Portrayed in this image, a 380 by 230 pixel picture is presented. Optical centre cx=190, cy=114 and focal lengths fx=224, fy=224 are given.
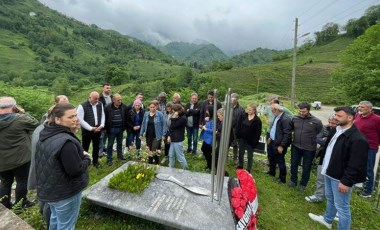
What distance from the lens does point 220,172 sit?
331cm

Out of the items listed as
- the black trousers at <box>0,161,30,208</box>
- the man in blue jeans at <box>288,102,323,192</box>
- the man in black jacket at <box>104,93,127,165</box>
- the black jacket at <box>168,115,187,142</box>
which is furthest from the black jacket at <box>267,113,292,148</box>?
the black trousers at <box>0,161,30,208</box>

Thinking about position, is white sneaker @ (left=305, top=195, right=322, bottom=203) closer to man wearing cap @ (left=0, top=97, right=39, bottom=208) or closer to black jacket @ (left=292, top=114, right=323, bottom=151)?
black jacket @ (left=292, top=114, right=323, bottom=151)

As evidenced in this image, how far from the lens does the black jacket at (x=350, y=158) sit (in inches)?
129

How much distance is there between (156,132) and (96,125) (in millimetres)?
1556

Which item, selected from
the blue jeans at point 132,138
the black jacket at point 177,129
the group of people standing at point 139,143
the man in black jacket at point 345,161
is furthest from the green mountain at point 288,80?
the man in black jacket at point 345,161

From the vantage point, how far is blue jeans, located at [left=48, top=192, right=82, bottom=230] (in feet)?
8.88

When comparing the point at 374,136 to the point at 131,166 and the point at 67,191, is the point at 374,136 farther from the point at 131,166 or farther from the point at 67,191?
the point at 67,191

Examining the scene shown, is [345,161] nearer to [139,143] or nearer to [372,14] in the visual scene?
[139,143]

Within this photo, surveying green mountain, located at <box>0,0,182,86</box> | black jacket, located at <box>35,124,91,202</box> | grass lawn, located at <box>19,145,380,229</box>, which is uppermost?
green mountain, located at <box>0,0,182,86</box>

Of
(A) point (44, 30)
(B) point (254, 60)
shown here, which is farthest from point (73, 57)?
(B) point (254, 60)

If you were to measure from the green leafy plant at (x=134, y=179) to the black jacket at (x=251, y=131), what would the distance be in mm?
2499

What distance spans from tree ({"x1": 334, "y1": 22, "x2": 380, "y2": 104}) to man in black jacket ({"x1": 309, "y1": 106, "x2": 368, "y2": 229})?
18.8 m

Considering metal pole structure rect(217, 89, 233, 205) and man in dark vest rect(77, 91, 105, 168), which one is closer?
metal pole structure rect(217, 89, 233, 205)

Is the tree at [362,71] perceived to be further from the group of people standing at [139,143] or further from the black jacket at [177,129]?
the black jacket at [177,129]
